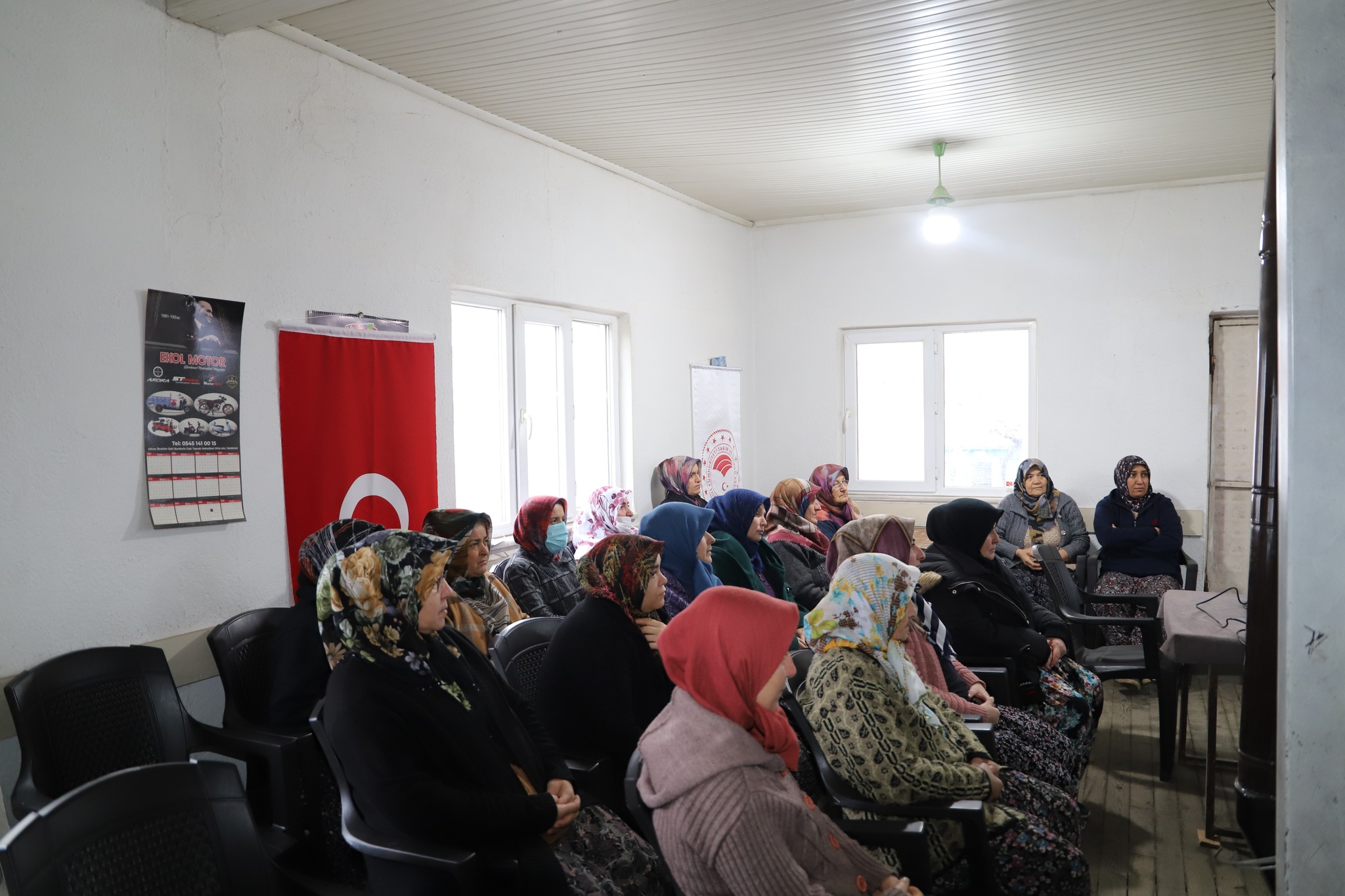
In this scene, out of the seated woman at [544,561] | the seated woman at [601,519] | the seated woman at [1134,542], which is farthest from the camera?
the seated woman at [1134,542]

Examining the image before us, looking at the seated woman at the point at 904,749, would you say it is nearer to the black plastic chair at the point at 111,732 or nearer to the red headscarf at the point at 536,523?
the black plastic chair at the point at 111,732

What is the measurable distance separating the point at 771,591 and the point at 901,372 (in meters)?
2.94

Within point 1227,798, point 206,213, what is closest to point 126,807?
point 206,213

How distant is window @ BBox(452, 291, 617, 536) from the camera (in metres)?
4.49

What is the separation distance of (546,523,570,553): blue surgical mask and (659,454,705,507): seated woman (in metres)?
1.59

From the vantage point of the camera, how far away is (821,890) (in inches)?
71.4

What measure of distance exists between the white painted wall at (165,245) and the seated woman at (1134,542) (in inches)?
152

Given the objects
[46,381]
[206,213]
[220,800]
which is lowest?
[220,800]

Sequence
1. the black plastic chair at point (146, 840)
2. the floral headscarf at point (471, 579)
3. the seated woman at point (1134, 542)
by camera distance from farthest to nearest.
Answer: the seated woman at point (1134, 542) < the floral headscarf at point (471, 579) < the black plastic chair at point (146, 840)

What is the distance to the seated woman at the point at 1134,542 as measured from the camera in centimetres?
535

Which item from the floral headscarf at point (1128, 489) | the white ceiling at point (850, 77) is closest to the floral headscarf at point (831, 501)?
the floral headscarf at point (1128, 489)

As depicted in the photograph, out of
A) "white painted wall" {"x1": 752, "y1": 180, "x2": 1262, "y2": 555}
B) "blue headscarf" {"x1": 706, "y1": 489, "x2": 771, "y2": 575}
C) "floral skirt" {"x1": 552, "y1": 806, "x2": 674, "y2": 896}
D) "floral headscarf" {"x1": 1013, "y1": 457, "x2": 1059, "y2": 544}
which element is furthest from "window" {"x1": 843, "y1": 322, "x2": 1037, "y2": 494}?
"floral skirt" {"x1": 552, "y1": 806, "x2": 674, "y2": 896}

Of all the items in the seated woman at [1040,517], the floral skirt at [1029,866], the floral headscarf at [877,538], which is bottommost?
the floral skirt at [1029,866]

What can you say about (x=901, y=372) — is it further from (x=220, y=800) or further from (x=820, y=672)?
(x=220, y=800)
